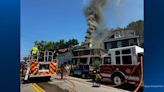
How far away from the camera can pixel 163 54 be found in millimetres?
7148

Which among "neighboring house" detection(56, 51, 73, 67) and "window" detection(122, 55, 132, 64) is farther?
"neighboring house" detection(56, 51, 73, 67)

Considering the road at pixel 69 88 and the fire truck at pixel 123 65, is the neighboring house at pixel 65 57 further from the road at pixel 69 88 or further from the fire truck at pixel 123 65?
the fire truck at pixel 123 65

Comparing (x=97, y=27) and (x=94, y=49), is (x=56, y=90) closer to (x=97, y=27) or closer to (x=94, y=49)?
(x=94, y=49)

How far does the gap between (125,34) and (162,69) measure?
40220 mm

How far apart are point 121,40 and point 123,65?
30455 millimetres

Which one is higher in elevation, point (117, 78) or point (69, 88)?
point (117, 78)

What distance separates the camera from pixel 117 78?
16.6 meters

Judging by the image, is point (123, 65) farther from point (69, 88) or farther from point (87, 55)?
point (87, 55)

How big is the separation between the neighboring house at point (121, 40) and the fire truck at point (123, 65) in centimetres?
2681

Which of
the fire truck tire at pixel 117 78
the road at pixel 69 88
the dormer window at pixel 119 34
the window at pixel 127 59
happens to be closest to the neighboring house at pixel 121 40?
the dormer window at pixel 119 34

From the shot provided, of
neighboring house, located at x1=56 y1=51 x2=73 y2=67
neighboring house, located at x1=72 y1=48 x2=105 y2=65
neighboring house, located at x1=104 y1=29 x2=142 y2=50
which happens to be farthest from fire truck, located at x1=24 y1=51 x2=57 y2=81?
neighboring house, located at x1=56 y1=51 x2=73 y2=67

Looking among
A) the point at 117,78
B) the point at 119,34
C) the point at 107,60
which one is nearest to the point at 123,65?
the point at 117,78

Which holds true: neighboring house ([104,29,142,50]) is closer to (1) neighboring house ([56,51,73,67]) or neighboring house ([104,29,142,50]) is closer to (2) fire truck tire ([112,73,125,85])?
(1) neighboring house ([56,51,73,67])

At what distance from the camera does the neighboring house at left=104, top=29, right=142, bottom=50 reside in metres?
44.3
